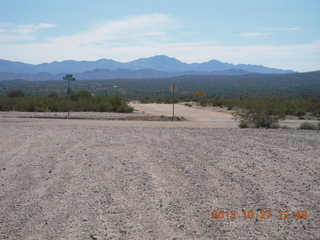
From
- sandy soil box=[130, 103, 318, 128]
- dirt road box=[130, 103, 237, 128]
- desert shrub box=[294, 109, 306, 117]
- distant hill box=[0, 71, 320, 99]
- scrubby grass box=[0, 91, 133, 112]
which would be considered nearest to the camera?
sandy soil box=[130, 103, 318, 128]

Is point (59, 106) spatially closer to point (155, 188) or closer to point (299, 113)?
point (299, 113)

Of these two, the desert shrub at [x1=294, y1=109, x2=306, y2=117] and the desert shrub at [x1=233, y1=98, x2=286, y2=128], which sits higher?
the desert shrub at [x1=233, y1=98, x2=286, y2=128]

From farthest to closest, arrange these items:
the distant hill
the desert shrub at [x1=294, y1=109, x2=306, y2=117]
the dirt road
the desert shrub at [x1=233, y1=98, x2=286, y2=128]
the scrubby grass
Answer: the distant hill
the scrubby grass
the desert shrub at [x1=294, y1=109, x2=306, y2=117]
the dirt road
the desert shrub at [x1=233, y1=98, x2=286, y2=128]

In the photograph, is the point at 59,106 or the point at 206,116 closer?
the point at 206,116

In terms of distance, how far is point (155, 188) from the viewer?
313 inches

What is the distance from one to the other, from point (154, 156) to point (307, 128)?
38.5 ft

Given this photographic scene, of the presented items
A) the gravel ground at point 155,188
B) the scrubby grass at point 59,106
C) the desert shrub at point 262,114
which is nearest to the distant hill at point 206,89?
the scrubby grass at point 59,106

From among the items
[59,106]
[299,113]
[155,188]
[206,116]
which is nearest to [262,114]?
[206,116]

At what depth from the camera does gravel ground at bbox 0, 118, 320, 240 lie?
585 cm

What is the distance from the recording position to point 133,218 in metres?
6.28

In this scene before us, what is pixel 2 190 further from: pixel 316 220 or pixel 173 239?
pixel 316 220

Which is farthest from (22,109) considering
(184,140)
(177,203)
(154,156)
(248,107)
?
(177,203)

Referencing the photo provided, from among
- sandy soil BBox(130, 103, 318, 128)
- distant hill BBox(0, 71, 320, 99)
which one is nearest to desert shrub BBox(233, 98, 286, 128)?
sandy soil BBox(130, 103, 318, 128)

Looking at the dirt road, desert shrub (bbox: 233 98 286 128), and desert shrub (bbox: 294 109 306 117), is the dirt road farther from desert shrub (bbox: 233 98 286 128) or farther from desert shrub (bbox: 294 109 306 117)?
desert shrub (bbox: 294 109 306 117)
